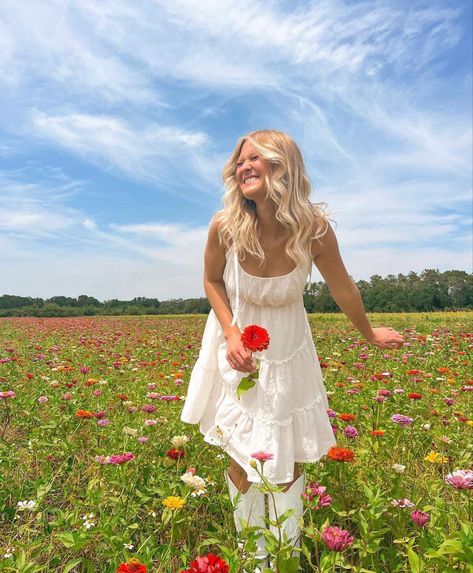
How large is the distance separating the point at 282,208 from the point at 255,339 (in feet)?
2.29

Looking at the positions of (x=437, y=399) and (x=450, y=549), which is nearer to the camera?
(x=450, y=549)

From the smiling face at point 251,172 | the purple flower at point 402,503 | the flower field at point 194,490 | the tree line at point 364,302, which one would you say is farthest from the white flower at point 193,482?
the tree line at point 364,302

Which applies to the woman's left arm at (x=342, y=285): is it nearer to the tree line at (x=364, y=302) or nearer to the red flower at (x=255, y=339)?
the red flower at (x=255, y=339)

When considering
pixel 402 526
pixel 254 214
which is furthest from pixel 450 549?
pixel 254 214

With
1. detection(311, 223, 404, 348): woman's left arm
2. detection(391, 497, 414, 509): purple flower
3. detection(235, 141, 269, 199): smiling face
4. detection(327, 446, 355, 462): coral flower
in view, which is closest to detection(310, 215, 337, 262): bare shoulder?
detection(311, 223, 404, 348): woman's left arm

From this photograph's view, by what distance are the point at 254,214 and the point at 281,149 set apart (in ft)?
1.10

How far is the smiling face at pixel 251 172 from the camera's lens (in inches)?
88.0

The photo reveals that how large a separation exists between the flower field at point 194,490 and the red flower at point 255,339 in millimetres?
595

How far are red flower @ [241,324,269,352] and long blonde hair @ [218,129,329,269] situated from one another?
0.50m

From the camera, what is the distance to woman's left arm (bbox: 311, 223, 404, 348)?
7.50 feet

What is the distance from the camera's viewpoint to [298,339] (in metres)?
2.29

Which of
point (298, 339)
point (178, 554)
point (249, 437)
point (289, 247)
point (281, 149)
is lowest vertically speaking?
point (178, 554)

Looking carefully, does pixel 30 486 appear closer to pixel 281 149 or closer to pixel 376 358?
pixel 281 149

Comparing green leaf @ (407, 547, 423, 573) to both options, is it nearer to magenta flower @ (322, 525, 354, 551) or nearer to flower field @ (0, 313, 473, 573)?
flower field @ (0, 313, 473, 573)
